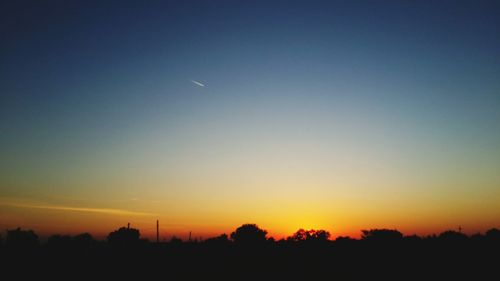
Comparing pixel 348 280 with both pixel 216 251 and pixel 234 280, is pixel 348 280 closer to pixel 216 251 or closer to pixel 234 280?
pixel 234 280

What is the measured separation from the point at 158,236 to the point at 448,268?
174ft

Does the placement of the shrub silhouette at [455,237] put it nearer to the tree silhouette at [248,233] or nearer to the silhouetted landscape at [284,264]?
the silhouetted landscape at [284,264]

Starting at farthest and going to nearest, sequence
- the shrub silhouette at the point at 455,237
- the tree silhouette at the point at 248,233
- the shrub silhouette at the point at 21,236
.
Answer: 1. the tree silhouette at the point at 248,233
2. the shrub silhouette at the point at 21,236
3. the shrub silhouette at the point at 455,237

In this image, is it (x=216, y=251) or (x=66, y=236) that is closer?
(x=216, y=251)

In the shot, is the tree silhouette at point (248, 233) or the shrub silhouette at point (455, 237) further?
the tree silhouette at point (248, 233)

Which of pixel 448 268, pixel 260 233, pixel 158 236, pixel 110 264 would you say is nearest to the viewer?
pixel 448 268

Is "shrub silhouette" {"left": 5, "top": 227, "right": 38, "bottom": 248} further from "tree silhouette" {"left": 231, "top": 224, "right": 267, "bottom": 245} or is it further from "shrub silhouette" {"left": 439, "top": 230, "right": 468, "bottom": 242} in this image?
"shrub silhouette" {"left": 439, "top": 230, "right": 468, "bottom": 242}

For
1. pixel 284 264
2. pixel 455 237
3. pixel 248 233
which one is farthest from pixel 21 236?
pixel 455 237

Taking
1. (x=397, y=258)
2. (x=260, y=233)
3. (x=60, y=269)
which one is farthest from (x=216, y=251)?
(x=260, y=233)

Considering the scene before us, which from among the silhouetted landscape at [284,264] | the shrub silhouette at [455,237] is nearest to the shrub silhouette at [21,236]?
the silhouetted landscape at [284,264]

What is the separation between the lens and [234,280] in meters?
33.6

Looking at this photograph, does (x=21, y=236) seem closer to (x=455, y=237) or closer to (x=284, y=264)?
(x=284, y=264)

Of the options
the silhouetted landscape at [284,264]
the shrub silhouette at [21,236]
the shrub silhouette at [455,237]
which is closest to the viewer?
the silhouetted landscape at [284,264]

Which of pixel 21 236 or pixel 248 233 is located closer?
pixel 21 236
